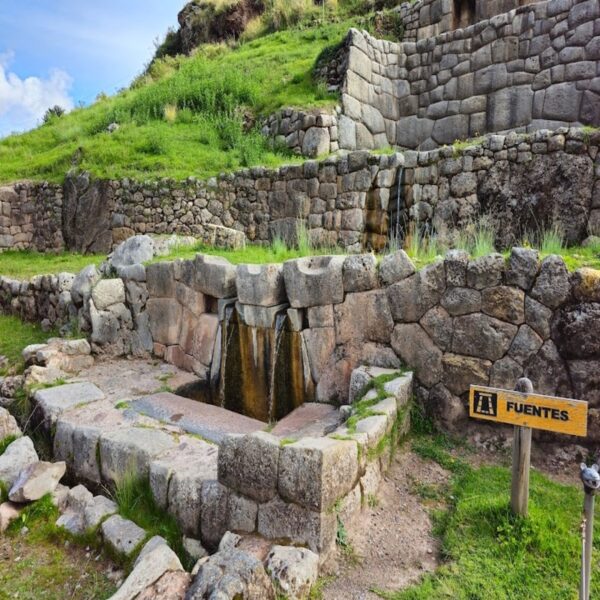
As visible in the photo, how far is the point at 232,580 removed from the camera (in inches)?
98.7

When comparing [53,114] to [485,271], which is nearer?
[485,271]

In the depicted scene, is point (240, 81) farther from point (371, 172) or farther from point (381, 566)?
point (381, 566)

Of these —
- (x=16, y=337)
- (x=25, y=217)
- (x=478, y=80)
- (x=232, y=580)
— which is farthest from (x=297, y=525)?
(x=25, y=217)

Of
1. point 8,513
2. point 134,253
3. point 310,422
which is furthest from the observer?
point 134,253

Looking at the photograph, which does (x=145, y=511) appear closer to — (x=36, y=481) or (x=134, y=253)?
(x=36, y=481)

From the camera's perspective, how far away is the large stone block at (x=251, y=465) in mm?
3107

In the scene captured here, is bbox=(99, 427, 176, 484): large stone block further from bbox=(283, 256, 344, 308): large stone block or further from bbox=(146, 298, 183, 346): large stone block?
bbox=(146, 298, 183, 346): large stone block

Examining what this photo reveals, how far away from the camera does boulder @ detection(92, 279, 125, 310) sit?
672 cm

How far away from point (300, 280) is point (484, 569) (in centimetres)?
301

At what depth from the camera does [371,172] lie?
24.7ft

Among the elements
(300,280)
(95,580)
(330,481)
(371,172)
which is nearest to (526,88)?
(371,172)

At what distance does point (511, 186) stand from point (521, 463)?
14.6ft

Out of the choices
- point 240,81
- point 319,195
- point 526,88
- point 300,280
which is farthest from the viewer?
point 240,81

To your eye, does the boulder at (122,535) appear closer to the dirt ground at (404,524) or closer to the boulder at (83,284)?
the dirt ground at (404,524)
